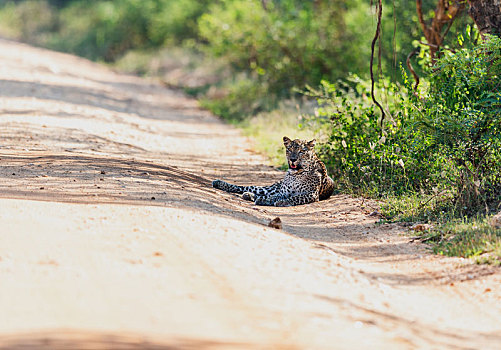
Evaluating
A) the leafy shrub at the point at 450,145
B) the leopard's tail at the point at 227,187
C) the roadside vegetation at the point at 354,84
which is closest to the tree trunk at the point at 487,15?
the roadside vegetation at the point at 354,84

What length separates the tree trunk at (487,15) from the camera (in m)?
9.06

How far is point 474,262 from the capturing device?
6602 millimetres

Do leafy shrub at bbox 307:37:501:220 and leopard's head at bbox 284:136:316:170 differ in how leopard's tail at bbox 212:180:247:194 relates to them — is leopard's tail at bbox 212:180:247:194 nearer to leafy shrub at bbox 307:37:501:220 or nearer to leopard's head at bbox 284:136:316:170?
leopard's head at bbox 284:136:316:170

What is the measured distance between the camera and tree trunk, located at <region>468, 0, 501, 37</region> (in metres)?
9.06

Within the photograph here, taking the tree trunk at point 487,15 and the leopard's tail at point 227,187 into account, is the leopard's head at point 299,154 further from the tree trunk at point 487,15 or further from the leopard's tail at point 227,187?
the tree trunk at point 487,15

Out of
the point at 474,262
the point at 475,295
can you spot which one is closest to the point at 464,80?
the point at 474,262

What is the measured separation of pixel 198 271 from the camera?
203 inches

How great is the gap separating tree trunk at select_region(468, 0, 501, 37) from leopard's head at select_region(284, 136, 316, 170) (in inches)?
115

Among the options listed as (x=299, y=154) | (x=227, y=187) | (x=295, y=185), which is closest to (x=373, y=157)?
(x=299, y=154)

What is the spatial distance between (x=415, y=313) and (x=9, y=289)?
3.16 m

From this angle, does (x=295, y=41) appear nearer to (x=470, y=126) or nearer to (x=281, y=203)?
(x=281, y=203)

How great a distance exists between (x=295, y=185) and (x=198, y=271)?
4.60 meters

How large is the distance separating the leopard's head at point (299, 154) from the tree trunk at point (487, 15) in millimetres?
2923

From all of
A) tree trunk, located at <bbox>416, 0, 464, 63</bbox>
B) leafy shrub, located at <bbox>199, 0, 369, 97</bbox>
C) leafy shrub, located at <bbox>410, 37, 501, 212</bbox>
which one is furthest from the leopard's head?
leafy shrub, located at <bbox>199, 0, 369, 97</bbox>
